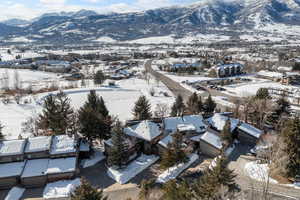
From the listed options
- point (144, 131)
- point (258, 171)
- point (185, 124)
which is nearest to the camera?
point (258, 171)

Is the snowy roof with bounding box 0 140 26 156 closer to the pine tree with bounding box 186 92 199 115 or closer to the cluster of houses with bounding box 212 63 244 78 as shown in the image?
the pine tree with bounding box 186 92 199 115

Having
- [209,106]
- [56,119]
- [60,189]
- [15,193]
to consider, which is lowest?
[15,193]

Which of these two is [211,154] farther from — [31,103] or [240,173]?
[31,103]

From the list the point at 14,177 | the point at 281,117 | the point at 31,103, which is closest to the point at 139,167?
the point at 14,177

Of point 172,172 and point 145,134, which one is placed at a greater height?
point 145,134

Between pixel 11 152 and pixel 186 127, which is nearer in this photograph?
pixel 11 152

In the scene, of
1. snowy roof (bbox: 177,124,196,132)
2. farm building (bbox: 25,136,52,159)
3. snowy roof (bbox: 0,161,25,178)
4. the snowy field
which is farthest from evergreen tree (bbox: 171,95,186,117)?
snowy roof (bbox: 0,161,25,178)

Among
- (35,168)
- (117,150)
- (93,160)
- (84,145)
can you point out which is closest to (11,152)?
(35,168)

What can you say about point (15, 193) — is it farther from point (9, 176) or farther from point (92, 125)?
point (92, 125)
